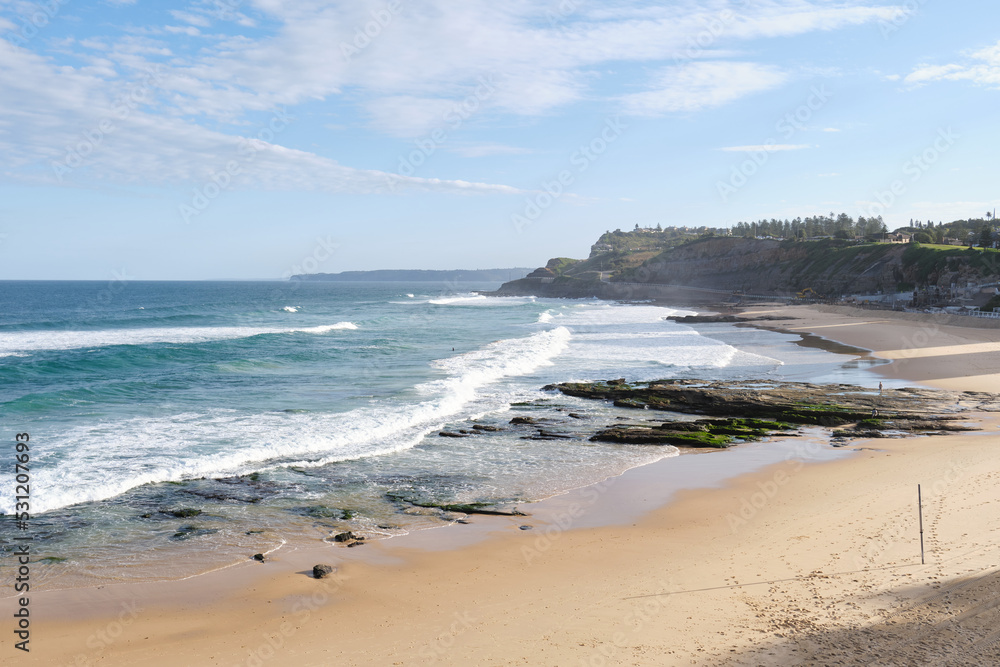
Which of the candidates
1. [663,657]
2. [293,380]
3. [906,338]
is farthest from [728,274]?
[663,657]

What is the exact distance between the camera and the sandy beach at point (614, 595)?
6668mm

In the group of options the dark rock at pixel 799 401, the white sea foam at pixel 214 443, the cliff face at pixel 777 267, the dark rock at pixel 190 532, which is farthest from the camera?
the cliff face at pixel 777 267

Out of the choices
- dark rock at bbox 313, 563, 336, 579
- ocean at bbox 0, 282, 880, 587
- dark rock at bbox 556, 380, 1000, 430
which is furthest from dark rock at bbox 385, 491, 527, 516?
dark rock at bbox 556, 380, 1000, 430

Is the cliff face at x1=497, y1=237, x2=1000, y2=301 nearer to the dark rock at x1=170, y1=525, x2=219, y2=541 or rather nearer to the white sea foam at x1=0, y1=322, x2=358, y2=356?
the white sea foam at x1=0, y1=322, x2=358, y2=356

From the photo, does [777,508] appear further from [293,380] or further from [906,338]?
[906,338]

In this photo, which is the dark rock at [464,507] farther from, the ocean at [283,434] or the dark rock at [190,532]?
the dark rock at [190,532]

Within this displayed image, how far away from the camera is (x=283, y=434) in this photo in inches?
651

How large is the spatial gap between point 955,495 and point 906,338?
3031 cm

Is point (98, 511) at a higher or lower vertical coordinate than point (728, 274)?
lower

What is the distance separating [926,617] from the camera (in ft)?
22.2

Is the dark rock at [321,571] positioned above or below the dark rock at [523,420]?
below

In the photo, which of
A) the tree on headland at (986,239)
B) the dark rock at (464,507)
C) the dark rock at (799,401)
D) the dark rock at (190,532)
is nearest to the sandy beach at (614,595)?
the dark rock at (464,507)

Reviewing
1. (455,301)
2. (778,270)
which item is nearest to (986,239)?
(778,270)

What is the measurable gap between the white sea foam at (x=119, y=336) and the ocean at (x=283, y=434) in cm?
54
